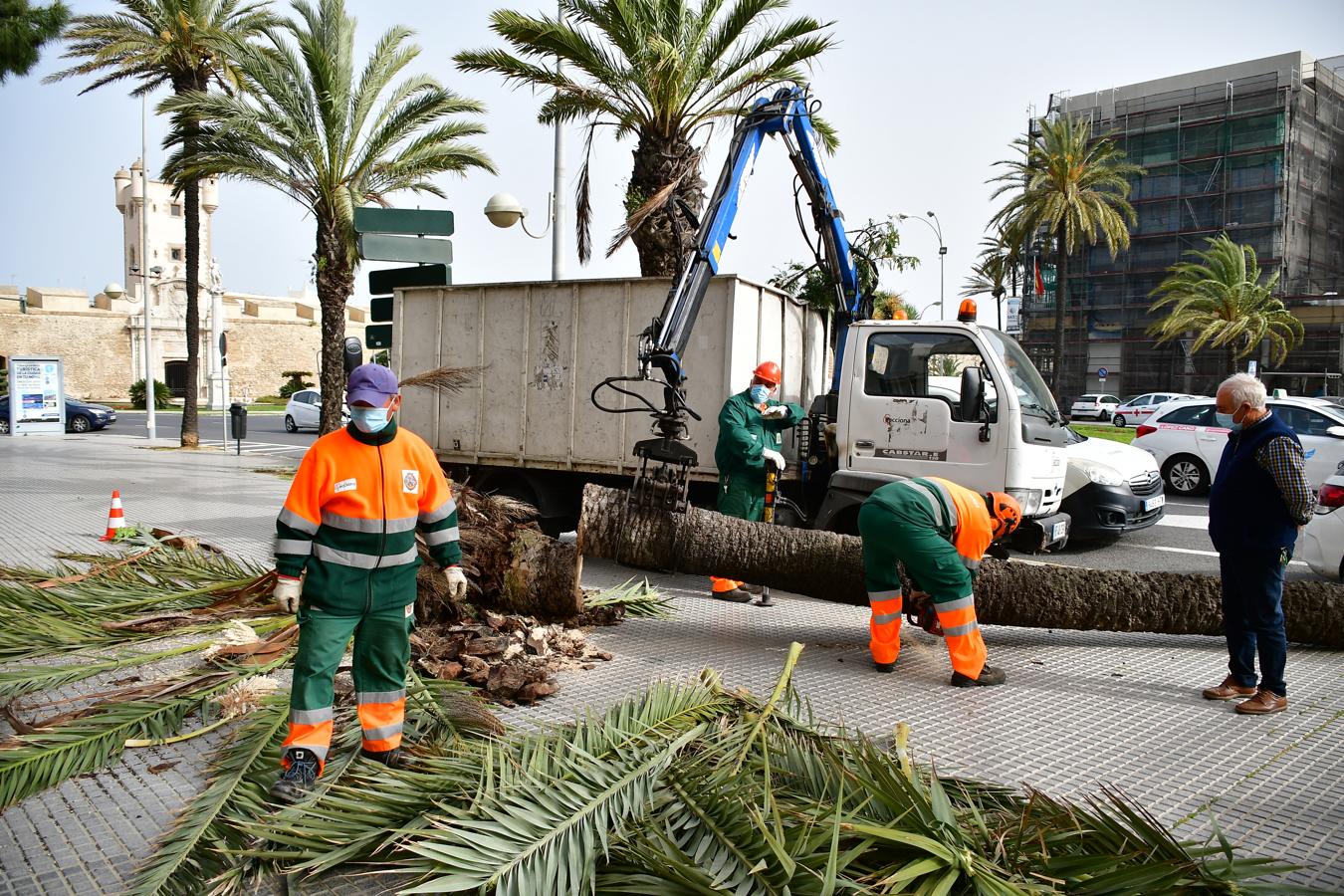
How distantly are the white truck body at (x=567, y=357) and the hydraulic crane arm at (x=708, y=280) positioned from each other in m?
0.35

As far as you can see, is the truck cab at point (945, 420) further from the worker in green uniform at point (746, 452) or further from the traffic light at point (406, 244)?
the traffic light at point (406, 244)

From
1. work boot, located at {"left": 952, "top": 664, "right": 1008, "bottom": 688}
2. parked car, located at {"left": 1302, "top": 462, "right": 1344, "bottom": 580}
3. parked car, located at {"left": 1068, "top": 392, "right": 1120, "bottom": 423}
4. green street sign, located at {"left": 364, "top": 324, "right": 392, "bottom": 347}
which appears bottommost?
work boot, located at {"left": 952, "top": 664, "right": 1008, "bottom": 688}

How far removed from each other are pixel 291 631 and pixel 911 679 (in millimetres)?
3406

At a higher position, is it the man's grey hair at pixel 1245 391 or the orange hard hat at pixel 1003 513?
the man's grey hair at pixel 1245 391

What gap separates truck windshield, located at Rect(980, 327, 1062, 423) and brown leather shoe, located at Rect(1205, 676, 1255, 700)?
2.72 meters

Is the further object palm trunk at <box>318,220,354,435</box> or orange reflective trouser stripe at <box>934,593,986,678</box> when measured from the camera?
palm trunk at <box>318,220,354,435</box>

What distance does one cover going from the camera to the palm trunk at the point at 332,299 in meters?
18.1

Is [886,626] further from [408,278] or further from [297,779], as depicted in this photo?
[408,278]

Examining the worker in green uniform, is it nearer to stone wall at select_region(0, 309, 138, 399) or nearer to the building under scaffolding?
the building under scaffolding

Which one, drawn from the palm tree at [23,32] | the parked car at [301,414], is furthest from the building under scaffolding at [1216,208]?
the palm tree at [23,32]

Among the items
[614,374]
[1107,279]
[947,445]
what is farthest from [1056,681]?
[1107,279]

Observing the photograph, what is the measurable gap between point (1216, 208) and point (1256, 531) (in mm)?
54358

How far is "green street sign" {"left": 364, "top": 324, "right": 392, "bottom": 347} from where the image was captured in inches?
394

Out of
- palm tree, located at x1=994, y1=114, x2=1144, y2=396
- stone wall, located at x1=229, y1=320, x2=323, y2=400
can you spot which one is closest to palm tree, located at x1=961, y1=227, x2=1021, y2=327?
palm tree, located at x1=994, y1=114, x2=1144, y2=396
